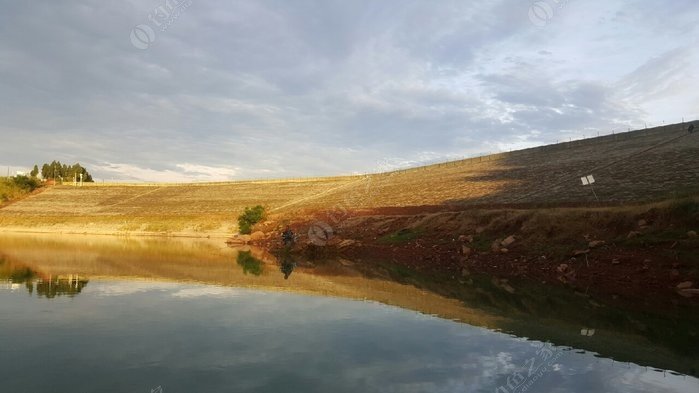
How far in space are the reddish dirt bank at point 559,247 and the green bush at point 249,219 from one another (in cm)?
2000

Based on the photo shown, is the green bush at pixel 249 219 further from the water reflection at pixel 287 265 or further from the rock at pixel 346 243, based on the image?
the rock at pixel 346 243

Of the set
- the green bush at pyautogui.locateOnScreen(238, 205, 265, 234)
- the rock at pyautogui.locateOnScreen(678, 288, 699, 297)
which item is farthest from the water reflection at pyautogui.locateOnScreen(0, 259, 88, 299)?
the green bush at pyautogui.locateOnScreen(238, 205, 265, 234)

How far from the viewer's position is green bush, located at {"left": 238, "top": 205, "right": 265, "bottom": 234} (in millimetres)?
71312

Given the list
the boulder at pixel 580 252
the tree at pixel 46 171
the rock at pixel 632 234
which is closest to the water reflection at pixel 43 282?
the boulder at pixel 580 252

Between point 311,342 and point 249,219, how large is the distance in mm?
58123

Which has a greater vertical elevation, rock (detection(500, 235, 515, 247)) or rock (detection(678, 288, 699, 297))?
rock (detection(500, 235, 515, 247))

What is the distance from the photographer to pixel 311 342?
15.9 meters

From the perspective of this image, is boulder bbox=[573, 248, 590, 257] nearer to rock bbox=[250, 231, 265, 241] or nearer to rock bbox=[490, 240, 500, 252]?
rock bbox=[490, 240, 500, 252]

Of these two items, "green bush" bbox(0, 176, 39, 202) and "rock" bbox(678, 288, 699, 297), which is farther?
"green bush" bbox(0, 176, 39, 202)

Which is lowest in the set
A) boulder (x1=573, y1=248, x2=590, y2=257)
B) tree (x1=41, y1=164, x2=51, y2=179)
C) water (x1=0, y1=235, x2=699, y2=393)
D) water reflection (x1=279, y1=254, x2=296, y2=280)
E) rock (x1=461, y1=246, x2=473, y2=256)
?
water (x1=0, y1=235, x2=699, y2=393)

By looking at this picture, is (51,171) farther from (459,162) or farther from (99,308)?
(99,308)

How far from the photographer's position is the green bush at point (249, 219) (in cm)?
7131

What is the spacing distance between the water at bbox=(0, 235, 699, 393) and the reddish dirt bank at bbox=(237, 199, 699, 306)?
528 cm

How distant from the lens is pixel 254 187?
348ft
